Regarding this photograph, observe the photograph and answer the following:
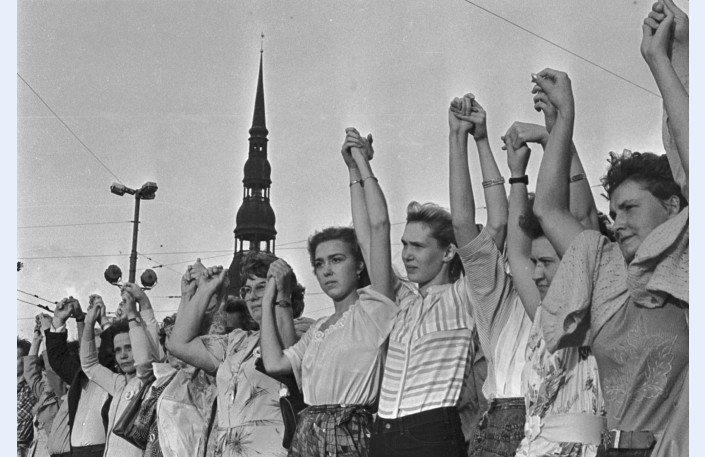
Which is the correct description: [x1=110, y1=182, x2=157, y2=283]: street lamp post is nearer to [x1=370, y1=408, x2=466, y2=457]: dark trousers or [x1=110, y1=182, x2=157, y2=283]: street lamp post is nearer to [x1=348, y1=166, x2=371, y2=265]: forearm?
[x1=348, y1=166, x2=371, y2=265]: forearm

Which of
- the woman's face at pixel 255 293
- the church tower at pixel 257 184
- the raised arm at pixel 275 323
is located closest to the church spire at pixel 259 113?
the church tower at pixel 257 184

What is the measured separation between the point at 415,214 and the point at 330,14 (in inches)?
58.4

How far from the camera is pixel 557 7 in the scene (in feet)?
13.6

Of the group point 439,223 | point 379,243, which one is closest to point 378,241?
point 379,243

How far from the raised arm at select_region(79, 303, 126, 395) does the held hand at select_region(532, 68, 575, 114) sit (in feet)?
13.2

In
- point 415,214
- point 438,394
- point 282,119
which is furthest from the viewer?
point 282,119

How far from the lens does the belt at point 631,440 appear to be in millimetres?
2680

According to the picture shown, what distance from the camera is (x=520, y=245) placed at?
3.55 m

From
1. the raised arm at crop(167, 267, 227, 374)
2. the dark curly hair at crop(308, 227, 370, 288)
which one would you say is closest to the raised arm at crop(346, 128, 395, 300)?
the dark curly hair at crop(308, 227, 370, 288)

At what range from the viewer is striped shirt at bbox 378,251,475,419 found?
3830 mm

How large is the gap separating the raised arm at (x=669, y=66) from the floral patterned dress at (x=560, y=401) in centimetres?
61
